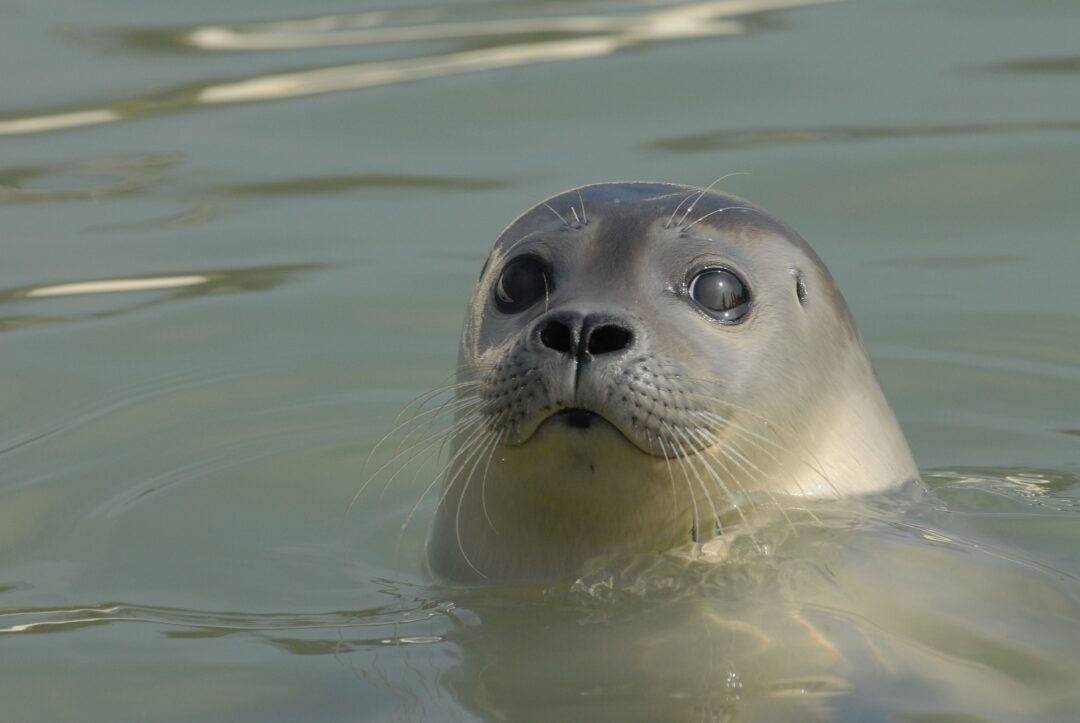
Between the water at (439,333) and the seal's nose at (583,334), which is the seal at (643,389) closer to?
the seal's nose at (583,334)

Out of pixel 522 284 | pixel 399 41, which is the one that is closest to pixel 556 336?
pixel 522 284

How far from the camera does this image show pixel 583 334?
4039 mm

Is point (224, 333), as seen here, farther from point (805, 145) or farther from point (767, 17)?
point (767, 17)

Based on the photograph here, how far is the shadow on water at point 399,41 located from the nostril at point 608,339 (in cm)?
556

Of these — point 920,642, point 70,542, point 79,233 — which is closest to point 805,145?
point 79,233

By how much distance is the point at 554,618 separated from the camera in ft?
14.0

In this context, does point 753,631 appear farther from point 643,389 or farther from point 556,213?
point 556,213

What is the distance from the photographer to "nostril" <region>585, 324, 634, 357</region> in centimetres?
405

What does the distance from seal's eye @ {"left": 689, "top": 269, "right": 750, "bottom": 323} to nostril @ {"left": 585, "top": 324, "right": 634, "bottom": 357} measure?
1.38ft

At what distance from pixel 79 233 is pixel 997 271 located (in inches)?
137

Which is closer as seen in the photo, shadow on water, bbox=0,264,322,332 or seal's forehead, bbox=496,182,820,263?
seal's forehead, bbox=496,182,820,263

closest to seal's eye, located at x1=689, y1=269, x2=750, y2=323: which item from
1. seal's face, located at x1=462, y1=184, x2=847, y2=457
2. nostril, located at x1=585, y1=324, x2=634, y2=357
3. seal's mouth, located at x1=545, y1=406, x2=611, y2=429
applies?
seal's face, located at x1=462, y1=184, x2=847, y2=457

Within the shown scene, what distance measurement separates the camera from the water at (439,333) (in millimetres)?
4086

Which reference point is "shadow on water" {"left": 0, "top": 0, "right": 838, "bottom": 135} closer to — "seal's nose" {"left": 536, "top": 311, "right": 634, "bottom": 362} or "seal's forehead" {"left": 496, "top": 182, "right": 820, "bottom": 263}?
"seal's forehead" {"left": 496, "top": 182, "right": 820, "bottom": 263}
